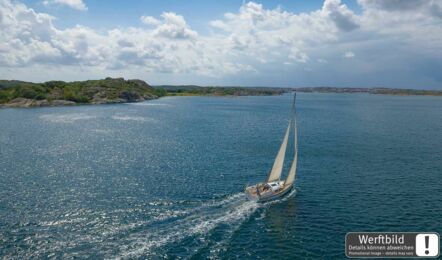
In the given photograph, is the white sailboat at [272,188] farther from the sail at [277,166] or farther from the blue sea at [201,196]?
the blue sea at [201,196]

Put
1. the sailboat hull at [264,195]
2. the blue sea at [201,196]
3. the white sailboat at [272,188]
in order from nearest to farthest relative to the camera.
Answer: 1. the blue sea at [201,196]
2. the sailboat hull at [264,195]
3. the white sailboat at [272,188]

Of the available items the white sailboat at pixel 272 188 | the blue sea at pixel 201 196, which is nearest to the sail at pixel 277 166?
the white sailboat at pixel 272 188

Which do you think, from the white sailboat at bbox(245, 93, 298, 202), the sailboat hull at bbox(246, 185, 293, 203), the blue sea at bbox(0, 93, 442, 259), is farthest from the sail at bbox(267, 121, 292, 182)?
the blue sea at bbox(0, 93, 442, 259)

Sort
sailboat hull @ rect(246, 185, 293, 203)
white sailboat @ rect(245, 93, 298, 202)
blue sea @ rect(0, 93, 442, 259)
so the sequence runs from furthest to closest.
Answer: white sailboat @ rect(245, 93, 298, 202), sailboat hull @ rect(246, 185, 293, 203), blue sea @ rect(0, 93, 442, 259)

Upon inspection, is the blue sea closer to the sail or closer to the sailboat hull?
the sailboat hull

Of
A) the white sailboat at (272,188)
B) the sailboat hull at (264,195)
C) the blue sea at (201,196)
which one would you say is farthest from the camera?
the white sailboat at (272,188)

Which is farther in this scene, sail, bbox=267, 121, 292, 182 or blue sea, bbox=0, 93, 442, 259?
sail, bbox=267, 121, 292, 182

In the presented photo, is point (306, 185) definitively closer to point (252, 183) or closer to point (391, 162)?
point (252, 183)

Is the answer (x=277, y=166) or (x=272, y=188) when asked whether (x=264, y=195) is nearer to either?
(x=272, y=188)

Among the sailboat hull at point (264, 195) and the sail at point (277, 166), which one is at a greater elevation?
the sail at point (277, 166)
